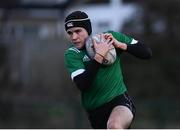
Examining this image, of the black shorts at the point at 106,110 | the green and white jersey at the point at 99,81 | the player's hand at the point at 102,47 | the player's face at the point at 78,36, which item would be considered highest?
the player's face at the point at 78,36

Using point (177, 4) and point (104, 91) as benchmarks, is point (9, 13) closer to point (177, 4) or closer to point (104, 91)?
point (177, 4)

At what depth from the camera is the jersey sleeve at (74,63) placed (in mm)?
6680

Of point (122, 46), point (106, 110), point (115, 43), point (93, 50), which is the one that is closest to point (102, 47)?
point (93, 50)

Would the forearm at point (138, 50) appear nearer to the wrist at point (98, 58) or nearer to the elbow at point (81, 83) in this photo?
the wrist at point (98, 58)

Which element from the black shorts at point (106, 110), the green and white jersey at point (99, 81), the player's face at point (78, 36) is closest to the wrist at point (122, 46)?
the green and white jersey at point (99, 81)

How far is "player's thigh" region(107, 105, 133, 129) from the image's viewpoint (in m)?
6.38

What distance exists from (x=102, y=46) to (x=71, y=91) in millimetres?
17662

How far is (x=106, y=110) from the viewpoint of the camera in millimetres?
6902

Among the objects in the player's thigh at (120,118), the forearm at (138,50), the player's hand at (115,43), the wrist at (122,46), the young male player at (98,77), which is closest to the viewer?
the player's thigh at (120,118)

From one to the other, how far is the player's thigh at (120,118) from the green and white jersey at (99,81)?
→ 21 centimetres

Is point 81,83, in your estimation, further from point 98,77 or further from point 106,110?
point 106,110

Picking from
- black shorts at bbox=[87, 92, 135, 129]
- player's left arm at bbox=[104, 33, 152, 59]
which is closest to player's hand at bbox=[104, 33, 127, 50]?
player's left arm at bbox=[104, 33, 152, 59]

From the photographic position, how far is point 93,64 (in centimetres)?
652

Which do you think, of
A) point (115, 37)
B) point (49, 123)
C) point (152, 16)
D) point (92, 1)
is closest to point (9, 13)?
point (152, 16)
